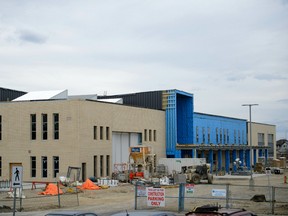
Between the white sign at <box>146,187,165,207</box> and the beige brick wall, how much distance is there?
28.7 meters

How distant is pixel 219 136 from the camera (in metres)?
95.6

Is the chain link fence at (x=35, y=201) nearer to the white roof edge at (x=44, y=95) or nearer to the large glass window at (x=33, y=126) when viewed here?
the large glass window at (x=33, y=126)

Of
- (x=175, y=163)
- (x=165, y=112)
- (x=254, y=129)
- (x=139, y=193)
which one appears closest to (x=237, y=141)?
(x=254, y=129)

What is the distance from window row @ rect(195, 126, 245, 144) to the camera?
284ft

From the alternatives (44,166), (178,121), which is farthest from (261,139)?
(44,166)

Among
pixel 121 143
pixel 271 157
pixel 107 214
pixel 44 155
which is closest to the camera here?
pixel 107 214

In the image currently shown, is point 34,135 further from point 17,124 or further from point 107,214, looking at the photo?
point 107,214

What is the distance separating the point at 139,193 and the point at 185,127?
5366 cm

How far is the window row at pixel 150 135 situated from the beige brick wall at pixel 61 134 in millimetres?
7886

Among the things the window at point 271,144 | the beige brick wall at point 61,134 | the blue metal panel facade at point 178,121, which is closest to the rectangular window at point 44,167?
the beige brick wall at point 61,134

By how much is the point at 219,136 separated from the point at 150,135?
28055mm

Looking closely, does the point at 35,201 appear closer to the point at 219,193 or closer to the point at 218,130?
the point at 219,193

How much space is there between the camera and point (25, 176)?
2250 inches

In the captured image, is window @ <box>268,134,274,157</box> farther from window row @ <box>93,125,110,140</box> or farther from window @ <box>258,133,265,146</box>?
window row @ <box>93,125,110,140</box>
